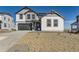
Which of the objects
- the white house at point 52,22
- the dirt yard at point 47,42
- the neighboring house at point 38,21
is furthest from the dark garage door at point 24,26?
the white house at point 52,22

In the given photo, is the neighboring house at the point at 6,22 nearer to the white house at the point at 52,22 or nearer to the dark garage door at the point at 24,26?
the dark garage door at the point at 24,26

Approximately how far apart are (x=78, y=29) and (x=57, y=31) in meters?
0.72

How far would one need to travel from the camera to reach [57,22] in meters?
5.88

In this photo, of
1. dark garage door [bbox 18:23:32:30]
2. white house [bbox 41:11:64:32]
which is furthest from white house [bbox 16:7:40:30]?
white house [bbox 41:11:64:32]

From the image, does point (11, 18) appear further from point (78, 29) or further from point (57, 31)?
point (78, 29)

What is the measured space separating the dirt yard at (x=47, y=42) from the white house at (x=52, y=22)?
0.66 feet

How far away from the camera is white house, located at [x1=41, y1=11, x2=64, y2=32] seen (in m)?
5.80

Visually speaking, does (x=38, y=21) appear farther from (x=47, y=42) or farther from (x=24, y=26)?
(x=47, y=42)

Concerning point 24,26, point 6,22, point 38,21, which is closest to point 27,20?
point 24,26

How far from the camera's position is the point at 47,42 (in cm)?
545

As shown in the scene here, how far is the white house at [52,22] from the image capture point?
5798 millimetres
